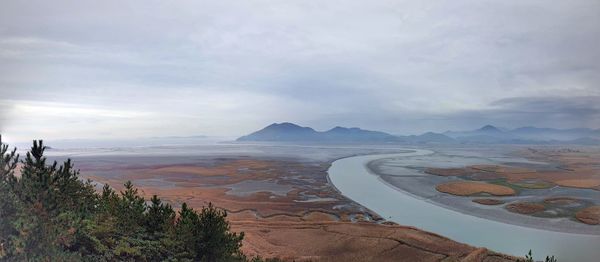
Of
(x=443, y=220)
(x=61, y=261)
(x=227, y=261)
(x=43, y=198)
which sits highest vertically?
(x=43, y=198)

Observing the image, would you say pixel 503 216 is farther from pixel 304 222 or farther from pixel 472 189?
pixel 304 222

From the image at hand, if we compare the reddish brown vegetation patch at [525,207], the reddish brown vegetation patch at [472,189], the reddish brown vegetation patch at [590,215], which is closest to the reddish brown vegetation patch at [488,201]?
the reddish brown vegetation patch at [525,207]

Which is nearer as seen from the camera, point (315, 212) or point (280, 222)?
point (280, 222)

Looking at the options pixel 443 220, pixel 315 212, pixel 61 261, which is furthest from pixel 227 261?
pixel 443 220

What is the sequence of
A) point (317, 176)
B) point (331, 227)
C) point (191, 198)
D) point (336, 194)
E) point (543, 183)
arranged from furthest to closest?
point (317, 176), point (543, 183), point (336, 194), point (191, 198), point (331, 227)

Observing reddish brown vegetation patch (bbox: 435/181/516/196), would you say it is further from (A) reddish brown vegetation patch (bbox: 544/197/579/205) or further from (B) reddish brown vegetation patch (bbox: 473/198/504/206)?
(A) reddish brown vegetation patch (bbox: 544/197/579/205)

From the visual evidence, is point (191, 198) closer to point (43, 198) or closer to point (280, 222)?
point (280, 222)

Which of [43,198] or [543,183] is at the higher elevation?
[43,198]

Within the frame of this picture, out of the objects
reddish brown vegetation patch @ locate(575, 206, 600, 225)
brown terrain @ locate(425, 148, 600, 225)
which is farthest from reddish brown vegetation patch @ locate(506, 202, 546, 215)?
reddish brown vegetation patch @ locate(575, 206, 600, 225)
